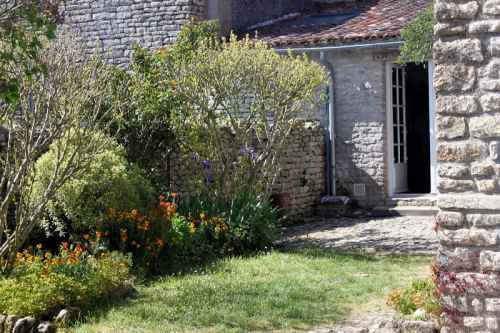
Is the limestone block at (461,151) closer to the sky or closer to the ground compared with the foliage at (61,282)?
closer to the sky

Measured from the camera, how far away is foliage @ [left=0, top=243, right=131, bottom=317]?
7.21 meters

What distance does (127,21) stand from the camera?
17.2 m

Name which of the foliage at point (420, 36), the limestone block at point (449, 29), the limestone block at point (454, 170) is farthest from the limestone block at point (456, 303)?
the foliage at point (420, 36)

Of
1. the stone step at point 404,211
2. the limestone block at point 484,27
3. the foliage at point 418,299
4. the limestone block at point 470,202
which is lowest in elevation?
the stone step at point 404,211

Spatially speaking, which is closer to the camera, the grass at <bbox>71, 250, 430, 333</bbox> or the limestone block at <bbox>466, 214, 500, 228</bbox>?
the limestone block at <bbox>466, 214, 500, 228</bbox>

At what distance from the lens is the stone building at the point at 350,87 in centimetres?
1548

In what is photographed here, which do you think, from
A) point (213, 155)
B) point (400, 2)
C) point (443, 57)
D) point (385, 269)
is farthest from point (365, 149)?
point (443, 57)

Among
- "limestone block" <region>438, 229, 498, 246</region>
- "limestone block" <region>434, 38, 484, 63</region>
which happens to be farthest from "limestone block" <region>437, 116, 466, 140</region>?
"limestone block" <region>438, 229, 498, 246</region>

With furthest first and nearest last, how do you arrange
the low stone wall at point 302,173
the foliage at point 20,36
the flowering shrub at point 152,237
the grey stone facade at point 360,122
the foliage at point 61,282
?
the grey stone facade at point 360,122, the low stone wall at point 302,173, the flowering shrub at point 152,237, the foliage at point 61,282, the foliage at point 20,36

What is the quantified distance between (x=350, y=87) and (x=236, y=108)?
187 inches

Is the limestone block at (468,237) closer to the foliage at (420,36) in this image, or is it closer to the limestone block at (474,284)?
the limestone block at (474,284)

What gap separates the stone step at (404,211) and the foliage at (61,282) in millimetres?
7278

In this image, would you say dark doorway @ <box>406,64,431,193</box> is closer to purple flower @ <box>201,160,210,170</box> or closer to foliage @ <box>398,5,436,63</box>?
foliage @ <box>398,5,436,63</box>

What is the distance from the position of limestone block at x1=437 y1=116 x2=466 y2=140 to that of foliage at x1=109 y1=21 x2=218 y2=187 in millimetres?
6357
